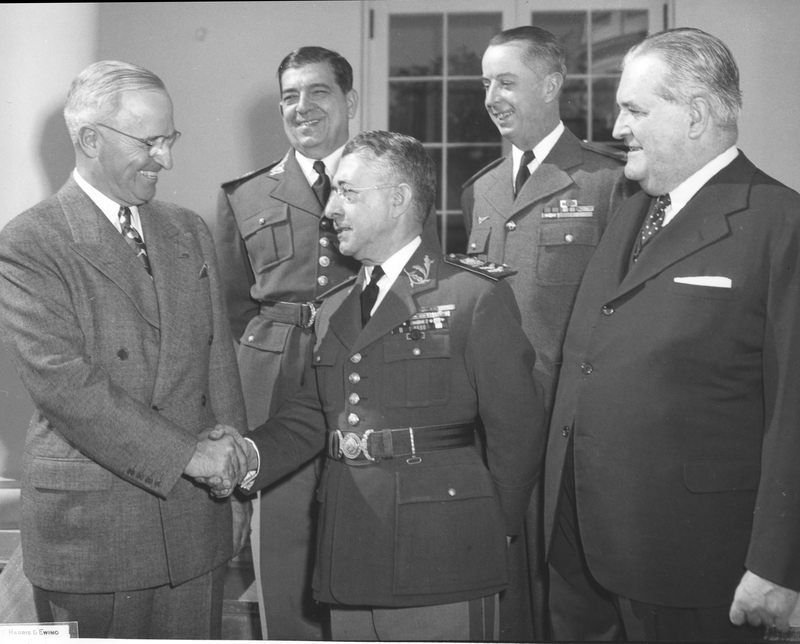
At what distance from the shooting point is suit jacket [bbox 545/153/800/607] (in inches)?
81.9

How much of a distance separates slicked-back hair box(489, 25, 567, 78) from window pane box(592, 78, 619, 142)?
0.10m

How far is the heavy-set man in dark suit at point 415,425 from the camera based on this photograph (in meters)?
Answer: 2.29

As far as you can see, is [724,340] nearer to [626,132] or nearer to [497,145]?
[626,132]

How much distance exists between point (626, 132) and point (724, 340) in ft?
1.86

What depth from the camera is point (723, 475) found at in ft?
7.05

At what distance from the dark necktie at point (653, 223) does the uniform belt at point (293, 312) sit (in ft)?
3.05

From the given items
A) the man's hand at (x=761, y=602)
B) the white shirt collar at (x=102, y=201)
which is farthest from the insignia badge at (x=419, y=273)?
the man's hand at (x=761, y=602)

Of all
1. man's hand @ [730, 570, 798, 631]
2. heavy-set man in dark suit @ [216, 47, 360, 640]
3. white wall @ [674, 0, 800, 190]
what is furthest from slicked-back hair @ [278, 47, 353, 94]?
man's hand @ [730, 570, 798, 631]

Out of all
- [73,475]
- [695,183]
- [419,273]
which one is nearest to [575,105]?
[695,183]

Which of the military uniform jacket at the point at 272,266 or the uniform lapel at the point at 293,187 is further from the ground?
the uniform lapel at the point at 293,187

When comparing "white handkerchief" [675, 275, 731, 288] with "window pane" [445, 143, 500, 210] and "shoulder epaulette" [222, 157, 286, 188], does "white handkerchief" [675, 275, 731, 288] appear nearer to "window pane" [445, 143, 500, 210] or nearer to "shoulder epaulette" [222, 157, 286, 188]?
"window pane" [445, 143, 500, 210]

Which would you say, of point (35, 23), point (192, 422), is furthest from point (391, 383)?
point (35, 23)

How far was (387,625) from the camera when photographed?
235 centimetres

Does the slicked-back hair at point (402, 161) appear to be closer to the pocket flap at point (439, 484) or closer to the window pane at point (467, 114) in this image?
the window pane at point (467, 114)
